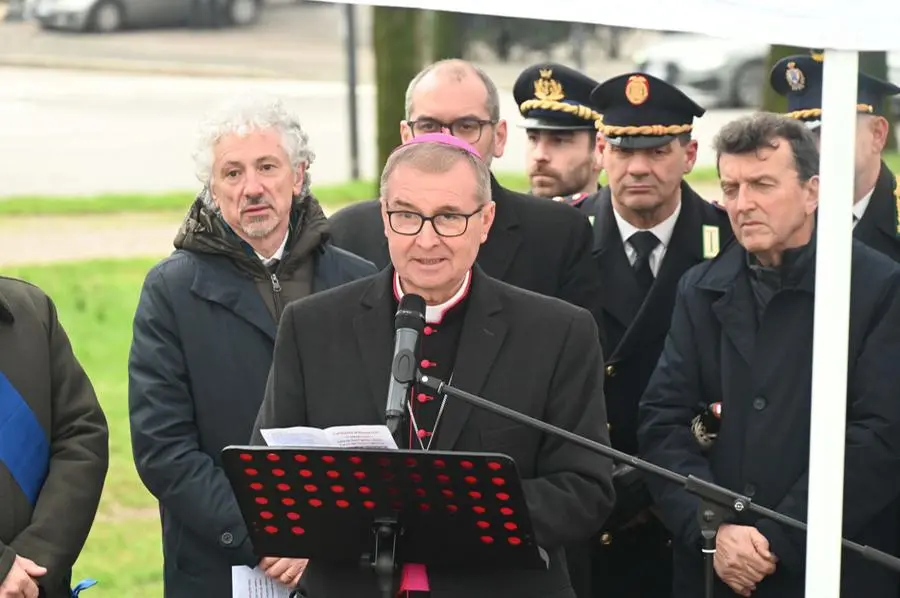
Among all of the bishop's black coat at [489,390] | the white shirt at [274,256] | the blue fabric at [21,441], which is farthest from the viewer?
the white shirt at [274,256]

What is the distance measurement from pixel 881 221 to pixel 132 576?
12.4 feet

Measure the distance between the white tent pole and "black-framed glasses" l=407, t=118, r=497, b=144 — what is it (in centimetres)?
213

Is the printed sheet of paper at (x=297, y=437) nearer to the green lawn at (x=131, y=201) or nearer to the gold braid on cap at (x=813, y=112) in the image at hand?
the gold braid on cap at (x=813, y=112)

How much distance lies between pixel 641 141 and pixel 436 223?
6.50ft

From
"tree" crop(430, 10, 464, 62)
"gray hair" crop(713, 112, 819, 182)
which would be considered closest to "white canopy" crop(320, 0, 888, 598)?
"gray hair" crop(713, 112, 819, 182)

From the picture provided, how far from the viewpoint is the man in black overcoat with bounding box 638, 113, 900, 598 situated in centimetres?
444

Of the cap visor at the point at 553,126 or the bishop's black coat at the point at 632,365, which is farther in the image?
the cap visor at the point at 553,126

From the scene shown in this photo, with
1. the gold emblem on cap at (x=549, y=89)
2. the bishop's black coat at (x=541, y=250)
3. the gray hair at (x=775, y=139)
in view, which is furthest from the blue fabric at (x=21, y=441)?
the gold emblem on cap at (x=549, y=89)

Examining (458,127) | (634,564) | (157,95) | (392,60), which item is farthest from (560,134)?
(157,95)

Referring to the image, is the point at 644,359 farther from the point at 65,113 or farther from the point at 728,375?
the point at 65,113

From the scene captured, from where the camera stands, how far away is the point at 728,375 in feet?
15.3

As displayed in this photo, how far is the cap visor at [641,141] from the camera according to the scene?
565 centimetres

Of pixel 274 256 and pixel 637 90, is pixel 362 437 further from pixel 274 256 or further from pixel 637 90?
pixel 637 90

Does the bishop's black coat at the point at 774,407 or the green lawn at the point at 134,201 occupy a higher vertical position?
the bishop's black coat at the point at 774,407
